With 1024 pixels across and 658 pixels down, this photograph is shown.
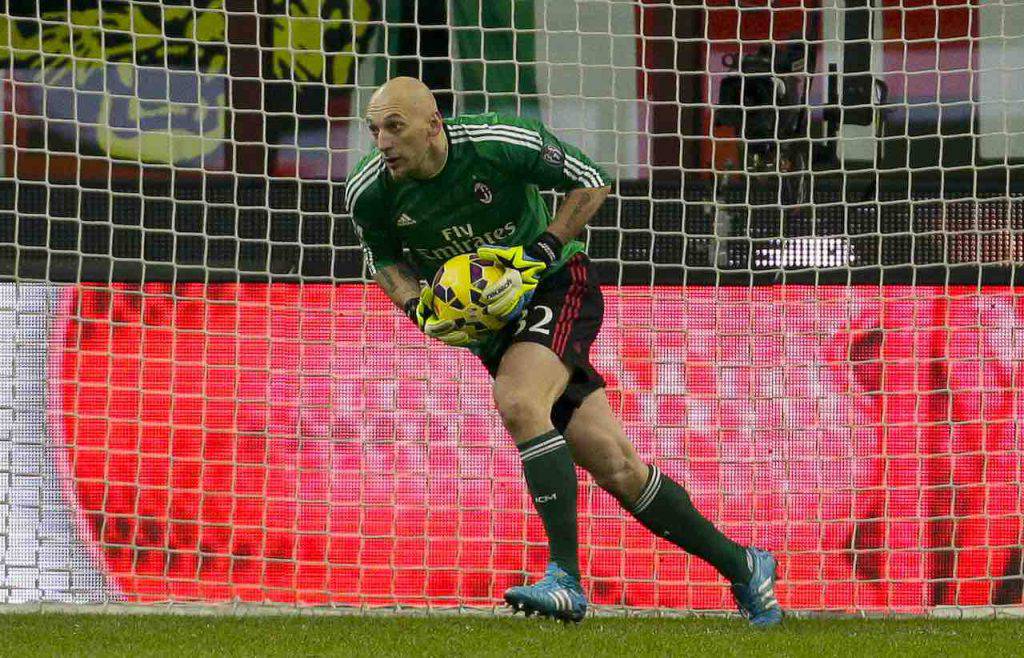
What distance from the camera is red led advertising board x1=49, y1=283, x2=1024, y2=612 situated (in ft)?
20.4

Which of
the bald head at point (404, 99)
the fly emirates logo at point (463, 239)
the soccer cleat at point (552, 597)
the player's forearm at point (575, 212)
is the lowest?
the soccer cleat at point (552, 597)

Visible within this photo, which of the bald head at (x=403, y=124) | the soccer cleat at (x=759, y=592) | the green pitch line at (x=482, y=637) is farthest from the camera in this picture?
the soccer cleat at (x=759, y=592)

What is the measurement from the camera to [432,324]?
14.3 feet

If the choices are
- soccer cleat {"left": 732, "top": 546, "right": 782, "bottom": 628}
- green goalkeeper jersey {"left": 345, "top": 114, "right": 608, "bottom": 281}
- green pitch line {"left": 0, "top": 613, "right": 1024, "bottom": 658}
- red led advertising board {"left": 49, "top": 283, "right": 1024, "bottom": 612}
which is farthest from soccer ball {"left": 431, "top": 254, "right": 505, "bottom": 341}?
red led advertising board {"left": 49, "top": 283, "right": 1024, "bottom": 612}

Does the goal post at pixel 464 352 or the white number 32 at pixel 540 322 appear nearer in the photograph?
the white number 32 at pixel 540 322

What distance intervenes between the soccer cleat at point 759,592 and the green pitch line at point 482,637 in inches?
2.6

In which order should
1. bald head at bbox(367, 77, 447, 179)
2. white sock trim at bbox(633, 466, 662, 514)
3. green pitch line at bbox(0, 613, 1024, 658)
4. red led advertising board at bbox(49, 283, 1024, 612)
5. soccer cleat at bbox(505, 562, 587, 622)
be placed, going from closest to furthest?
1. soccer cleat at bbox(505, 562, 587, 622)
2. green pitch line at bbox(0, 613, 1024, 658)
3. bald head at bbox(367, 77, 447, 179)
4. white sock trim at bbox(633, 466, 662, 514)
5. red led advertising board at bbox(49, 283, 1024, 612)

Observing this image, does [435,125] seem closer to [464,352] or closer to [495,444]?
[464,352]

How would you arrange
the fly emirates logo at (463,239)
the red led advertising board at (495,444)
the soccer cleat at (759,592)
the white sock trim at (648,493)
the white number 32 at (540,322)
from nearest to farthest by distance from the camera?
the white number 32 at (540,322)
the fly emirates logo at (463,239)
the white sock trim at (648,493)
the soccer cleat at (759,592)
the red led advertising board at (495,444)

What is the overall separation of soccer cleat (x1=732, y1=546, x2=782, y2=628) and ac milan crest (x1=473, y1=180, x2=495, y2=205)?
136 centimetres

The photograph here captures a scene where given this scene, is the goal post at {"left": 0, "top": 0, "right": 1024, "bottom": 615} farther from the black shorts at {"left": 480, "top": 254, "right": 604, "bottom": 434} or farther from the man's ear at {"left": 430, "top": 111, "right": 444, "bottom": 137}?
the man's ear at {"left": 430, "top": 111, "right": 444, "bottom": 137}

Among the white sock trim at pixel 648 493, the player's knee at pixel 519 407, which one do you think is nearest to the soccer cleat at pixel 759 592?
the white sock trim at pixel 648 493

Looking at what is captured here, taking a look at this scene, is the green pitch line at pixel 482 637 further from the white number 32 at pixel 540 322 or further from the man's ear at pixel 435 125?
the man's ear at pixel 435 125

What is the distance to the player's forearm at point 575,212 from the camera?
15.0 ft
